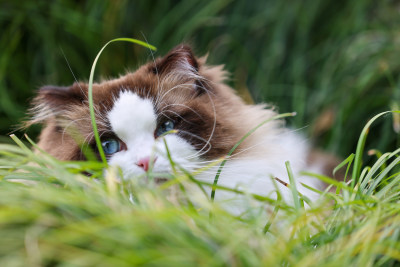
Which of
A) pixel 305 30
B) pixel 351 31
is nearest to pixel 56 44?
pixel 305 30

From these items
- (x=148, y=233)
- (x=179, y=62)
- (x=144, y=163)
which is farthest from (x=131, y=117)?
(x=148, y=233)

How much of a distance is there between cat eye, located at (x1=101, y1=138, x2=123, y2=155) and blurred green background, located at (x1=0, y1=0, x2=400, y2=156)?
123 cm


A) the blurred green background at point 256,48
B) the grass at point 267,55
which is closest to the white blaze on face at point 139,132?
the grass at point 267,55

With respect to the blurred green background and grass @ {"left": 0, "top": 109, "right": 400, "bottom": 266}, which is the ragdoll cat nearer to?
grass @ {"left": 0, "top": 109, "right": 400, "bottom": 266}

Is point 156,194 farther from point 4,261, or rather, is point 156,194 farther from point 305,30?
point 305,30

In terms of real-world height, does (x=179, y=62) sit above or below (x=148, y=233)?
above

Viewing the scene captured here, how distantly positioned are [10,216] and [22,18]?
6.78 feet

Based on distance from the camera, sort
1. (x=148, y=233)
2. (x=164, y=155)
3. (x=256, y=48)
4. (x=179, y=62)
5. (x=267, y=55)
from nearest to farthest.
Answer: (x=148, y=233) < (x=164, y=155) < (x=179, y=62) < (x=267, y=55) < (x=256, y=48)

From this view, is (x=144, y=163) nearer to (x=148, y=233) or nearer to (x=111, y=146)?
(x=111, y=146)

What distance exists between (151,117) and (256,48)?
171 cm

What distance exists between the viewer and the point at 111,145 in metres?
1.51

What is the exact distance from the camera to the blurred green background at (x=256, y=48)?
8.47 ft

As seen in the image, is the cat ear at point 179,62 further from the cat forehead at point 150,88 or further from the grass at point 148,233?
the grass at point 148,233

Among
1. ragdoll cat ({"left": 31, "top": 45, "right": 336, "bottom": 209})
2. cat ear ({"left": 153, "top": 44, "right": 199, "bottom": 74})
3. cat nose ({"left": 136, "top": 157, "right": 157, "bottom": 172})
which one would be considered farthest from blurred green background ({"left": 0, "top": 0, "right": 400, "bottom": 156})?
cat nose ({"left": 136, "top": 157, "right": 157, "bottom": 172})
